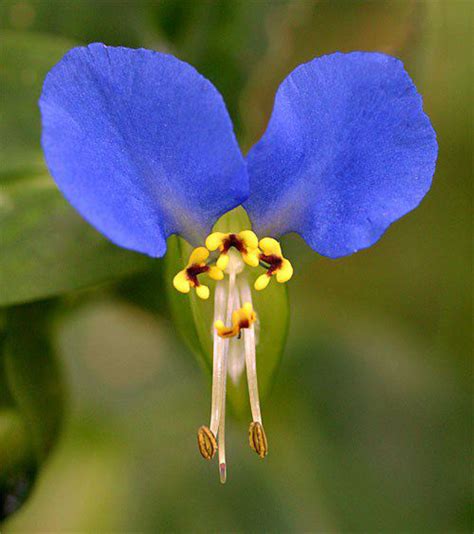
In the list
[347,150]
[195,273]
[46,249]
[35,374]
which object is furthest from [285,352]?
[347,150]

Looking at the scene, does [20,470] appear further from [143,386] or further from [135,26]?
[135,26]

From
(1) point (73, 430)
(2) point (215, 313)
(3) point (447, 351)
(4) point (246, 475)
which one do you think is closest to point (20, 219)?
(2) point (215, 313)

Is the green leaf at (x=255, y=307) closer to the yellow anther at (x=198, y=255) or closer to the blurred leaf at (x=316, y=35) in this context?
the yellow anther at (x=198, y=255)

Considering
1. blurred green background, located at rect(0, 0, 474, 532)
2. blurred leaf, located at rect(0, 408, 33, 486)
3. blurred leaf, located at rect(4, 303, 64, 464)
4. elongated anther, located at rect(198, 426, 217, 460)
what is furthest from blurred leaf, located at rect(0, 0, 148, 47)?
elongated anther, located at rect(198, 426, 217, 460)

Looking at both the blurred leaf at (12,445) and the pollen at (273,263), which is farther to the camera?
the blurred leaf at (12,445)

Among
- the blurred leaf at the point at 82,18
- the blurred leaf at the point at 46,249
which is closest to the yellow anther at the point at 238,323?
the blurred leaf at the point at 46,249

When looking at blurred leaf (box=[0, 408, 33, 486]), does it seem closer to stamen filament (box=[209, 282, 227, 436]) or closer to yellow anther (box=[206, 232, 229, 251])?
stamen filament (box=[209, 282, 227, 436])

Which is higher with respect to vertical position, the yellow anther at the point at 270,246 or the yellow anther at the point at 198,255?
the yellow anther at the point at 270,246
